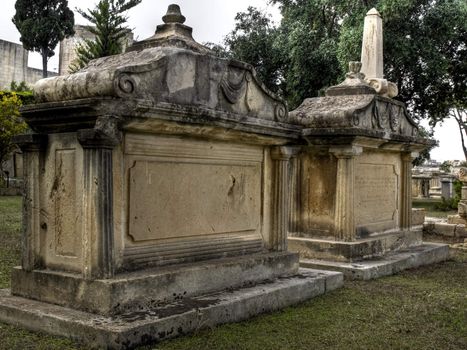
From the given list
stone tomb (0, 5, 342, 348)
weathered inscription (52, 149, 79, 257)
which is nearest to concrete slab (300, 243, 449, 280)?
stone tomb (0, 5, 342, 348)

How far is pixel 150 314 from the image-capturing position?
443 cm

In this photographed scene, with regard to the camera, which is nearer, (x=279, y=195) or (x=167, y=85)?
(x=167, y=85)

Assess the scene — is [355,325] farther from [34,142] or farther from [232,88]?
[34,142]

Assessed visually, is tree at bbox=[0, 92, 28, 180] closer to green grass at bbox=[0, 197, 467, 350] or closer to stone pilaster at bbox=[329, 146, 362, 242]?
green grass at bbox=[0, 197, 467, 350]

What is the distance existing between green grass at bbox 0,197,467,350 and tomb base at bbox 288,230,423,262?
638 mm

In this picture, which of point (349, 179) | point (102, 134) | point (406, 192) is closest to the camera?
point (102, 134)

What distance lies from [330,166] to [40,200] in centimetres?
426

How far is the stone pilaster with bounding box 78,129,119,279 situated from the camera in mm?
4445

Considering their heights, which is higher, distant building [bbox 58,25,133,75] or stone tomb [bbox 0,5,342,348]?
distant building [bbox 58,25,133,75]

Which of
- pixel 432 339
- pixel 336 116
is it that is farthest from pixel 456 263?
pixel 432 339

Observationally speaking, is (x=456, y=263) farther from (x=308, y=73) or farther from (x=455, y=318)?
(x=308, y=73)

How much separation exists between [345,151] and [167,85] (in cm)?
356

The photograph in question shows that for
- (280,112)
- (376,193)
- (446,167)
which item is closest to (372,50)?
(376,193)

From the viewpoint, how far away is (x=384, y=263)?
7.75 meters
